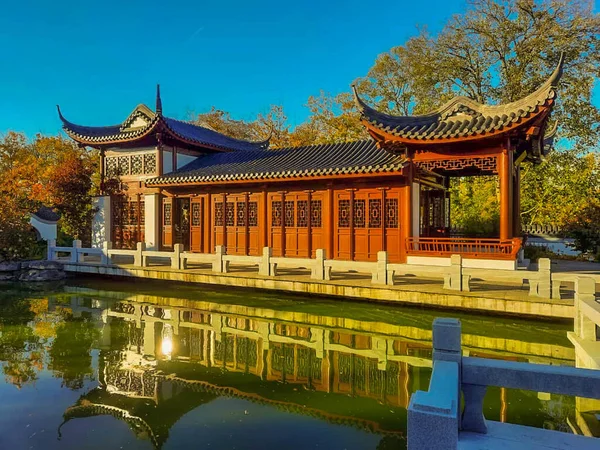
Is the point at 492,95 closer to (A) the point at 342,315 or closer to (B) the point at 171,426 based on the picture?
(A) the point at 342,315

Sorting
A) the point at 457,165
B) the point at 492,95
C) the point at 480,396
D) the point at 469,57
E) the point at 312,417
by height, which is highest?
the point at 469,57

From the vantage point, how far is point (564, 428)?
13.2ft

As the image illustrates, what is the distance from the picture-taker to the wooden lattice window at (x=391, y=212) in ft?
35.6

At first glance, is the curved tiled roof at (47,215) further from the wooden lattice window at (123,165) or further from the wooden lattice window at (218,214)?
the wooden lattice window at (218,214)

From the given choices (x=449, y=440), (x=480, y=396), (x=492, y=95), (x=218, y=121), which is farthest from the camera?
(x=218, y=121)

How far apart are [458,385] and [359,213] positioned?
8.72 metres

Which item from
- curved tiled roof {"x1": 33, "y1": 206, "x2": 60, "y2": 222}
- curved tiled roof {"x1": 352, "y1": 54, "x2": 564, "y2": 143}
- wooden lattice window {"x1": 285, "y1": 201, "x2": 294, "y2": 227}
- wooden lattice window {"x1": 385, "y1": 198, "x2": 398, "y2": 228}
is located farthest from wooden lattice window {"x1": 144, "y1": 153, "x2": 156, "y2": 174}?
wooden lattice window {"x1": 385, "y1": 198, "x2": 398, "y2": 228}

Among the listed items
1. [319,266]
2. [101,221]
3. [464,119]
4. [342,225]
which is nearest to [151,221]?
[101,221]

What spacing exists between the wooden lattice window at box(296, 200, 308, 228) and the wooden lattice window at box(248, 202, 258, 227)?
4.72 feet

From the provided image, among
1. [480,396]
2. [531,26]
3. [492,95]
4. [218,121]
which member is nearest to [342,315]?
[480,396]

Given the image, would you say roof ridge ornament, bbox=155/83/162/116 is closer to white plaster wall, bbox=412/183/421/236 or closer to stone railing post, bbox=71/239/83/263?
stone railing post, bbox=71/239/83/263

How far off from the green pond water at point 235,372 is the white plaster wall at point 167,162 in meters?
6.23

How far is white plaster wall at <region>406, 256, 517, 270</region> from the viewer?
8.78 m

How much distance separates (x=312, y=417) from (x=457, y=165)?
7.22 metres
